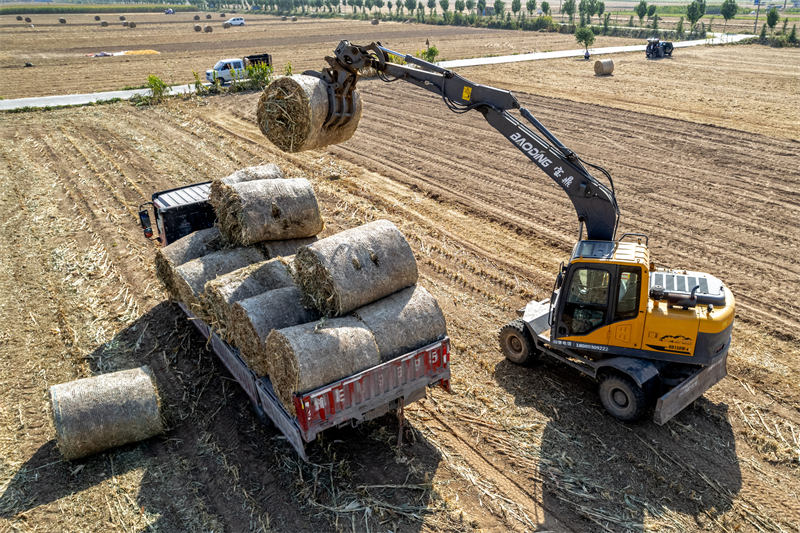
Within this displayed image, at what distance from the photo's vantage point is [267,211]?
11195 mm

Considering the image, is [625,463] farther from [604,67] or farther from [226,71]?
[604,67]

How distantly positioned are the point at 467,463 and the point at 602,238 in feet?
13.7

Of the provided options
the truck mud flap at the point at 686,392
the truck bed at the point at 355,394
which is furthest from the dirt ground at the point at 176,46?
the truck mud flap at the point at 686,392

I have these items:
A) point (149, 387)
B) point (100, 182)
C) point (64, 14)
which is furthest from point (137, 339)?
point (64, 14)

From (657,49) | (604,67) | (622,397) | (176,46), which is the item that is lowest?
(622,397)

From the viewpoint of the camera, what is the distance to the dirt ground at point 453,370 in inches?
322

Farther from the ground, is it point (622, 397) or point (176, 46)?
point (176, 46)

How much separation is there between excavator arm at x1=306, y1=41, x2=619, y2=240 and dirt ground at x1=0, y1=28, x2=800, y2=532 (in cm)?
302

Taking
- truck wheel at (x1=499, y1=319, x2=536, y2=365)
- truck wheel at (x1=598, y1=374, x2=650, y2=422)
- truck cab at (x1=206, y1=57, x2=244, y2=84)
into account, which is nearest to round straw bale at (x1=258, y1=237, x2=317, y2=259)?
truck wheel at (x1=499, y1=319, x2=536, y2=365)

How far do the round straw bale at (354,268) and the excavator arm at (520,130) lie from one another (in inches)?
102

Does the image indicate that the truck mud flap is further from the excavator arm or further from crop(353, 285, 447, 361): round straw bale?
crop(353, 285, 447, 361): round straw bale

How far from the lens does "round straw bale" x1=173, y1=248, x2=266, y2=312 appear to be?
10633 mm

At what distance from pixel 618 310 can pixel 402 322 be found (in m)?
3.33

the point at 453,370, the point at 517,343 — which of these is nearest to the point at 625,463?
the point at 517,343
